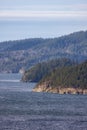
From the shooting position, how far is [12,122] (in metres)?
102

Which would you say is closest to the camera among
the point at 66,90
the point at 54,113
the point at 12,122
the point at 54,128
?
the point at 54,128

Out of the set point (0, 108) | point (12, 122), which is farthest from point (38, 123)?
point (0, 108)

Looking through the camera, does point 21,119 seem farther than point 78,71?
No

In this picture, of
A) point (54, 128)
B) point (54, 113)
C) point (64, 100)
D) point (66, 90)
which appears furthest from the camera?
point (66, 90)

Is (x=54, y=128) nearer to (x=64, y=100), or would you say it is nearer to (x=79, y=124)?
(x=79, y=124)

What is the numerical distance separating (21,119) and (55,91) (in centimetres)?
8773

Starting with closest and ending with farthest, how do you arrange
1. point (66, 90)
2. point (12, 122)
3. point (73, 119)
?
point (12, 122) → point (73, 119) → point (66, 90)

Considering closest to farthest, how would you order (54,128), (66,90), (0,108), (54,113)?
(54,128) → (54,113) → (0,108) → (66,90)

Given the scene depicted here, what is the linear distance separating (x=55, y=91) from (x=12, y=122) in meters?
93.0

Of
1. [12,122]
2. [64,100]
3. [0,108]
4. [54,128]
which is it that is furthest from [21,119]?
[64,100]

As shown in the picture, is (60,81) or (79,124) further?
(60,81)

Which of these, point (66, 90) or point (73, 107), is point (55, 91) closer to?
point (66, 90)

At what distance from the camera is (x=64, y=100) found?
502ft

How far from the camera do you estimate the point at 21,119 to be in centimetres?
10738
